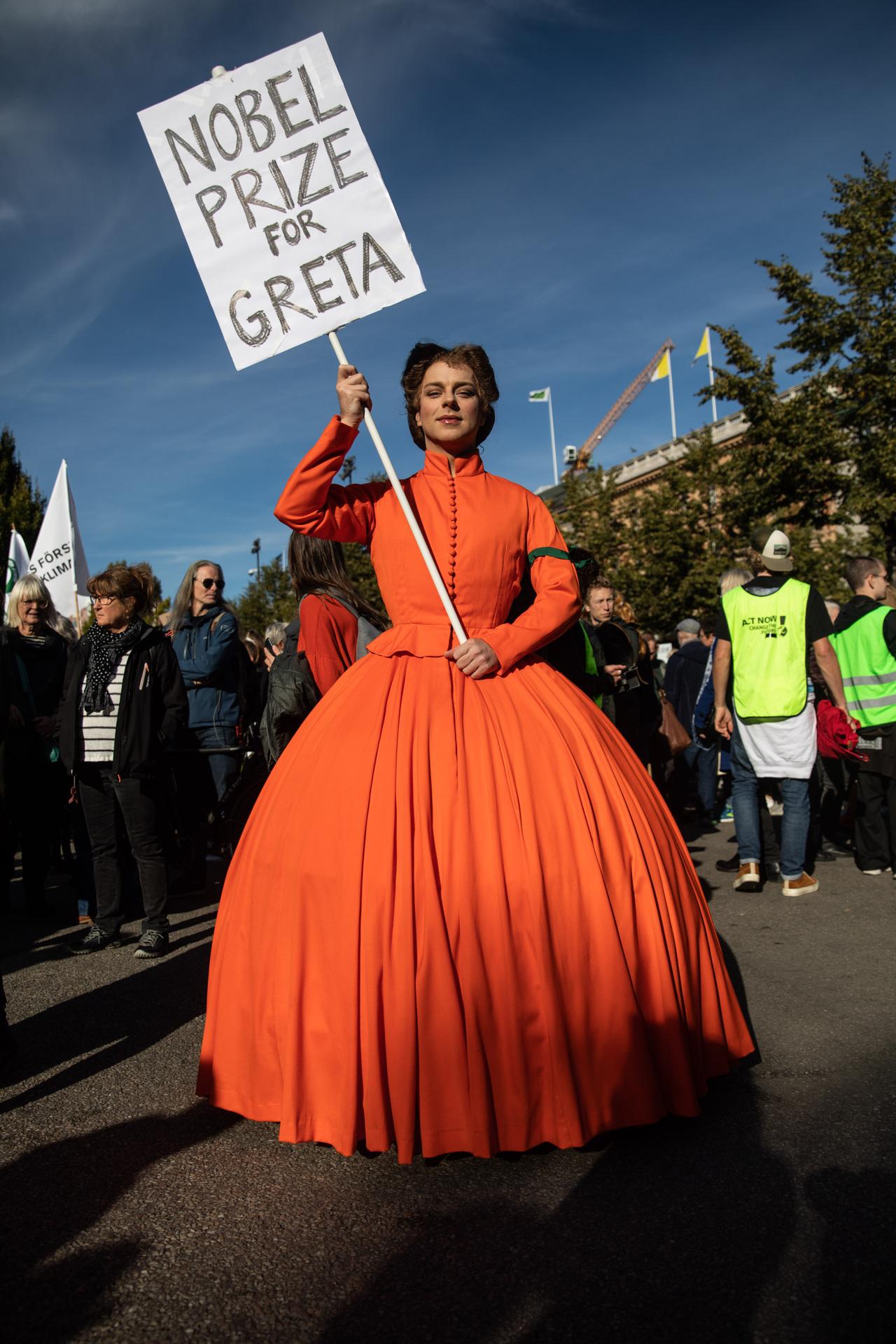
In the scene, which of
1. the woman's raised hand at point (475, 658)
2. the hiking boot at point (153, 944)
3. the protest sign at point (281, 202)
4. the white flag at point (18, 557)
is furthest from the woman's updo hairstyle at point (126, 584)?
the white flag at point (18, 557)

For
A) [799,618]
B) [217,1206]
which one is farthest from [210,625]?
[217,1206]

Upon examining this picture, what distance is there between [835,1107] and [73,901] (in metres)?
4.94

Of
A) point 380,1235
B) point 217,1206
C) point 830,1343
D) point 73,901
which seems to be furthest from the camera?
point 73,901

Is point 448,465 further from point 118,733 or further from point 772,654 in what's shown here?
point 772,654

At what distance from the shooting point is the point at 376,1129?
246 cm

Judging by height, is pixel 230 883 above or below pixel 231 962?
above

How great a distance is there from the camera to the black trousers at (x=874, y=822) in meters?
6.62

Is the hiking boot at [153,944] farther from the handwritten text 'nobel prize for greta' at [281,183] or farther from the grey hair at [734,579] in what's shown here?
the grey hair at [734,579]

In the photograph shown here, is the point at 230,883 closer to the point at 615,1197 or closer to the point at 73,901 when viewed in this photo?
the point at 615,1197

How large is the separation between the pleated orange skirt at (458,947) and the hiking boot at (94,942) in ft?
8.60

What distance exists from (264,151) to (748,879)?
4667mm

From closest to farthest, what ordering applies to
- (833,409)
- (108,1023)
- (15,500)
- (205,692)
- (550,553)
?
(550,553)
(108,1023)
(205,692)
(833,409)
(15,500)

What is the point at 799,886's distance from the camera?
6.06 m

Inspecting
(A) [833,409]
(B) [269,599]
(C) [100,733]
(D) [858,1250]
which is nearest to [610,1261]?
(D) [858,1250]
